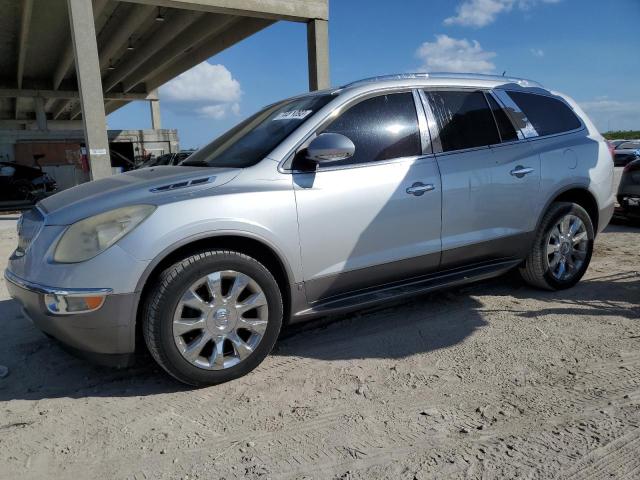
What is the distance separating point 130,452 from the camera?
7.63 ft

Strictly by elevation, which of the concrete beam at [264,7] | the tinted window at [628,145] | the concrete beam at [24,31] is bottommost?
the tinted window at [628,145]

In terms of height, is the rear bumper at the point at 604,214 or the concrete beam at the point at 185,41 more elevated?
the concrete beam at the point at 185,41

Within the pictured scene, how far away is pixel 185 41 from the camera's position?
18969mm

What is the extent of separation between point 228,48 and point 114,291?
57.2 ft

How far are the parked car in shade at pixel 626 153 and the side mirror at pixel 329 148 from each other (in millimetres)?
20027

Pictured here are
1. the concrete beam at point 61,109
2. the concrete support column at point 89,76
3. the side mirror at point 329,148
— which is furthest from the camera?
the concrete beam at point 61,109

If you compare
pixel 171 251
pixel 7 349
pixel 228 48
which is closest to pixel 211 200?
pixel 171 251

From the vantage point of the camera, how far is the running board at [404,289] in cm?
321

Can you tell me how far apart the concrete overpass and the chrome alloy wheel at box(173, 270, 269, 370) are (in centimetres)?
945

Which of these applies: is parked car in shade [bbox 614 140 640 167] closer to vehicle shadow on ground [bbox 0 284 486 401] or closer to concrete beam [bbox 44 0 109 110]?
vehicle shadow on ground [bbox 0 284 486 401]

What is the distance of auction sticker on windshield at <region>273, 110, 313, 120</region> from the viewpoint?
3.36 meters

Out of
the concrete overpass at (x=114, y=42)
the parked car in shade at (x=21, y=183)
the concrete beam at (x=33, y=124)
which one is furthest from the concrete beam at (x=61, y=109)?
the parked car in shade at (x=21, y=183)

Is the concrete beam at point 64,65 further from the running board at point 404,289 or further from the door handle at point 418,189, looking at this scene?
the running board at point 404,289

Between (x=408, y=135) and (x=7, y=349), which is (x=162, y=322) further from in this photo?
(x=408, y=135)
